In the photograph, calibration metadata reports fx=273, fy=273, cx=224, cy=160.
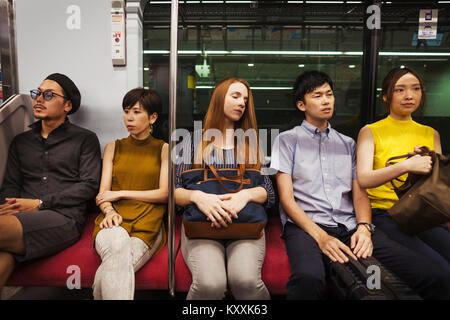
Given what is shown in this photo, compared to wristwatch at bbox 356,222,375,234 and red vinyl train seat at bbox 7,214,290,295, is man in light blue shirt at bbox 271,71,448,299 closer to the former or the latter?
wristwatch at bbox 356,222,375,234

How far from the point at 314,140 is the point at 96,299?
1.59 meters

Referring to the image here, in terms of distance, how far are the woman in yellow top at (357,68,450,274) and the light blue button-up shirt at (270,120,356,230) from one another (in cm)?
11

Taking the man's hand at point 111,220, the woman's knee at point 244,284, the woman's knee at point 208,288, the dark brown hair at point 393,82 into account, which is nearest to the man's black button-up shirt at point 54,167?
the man's hand at point 111,220

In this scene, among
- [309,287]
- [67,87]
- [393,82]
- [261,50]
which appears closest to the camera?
[309,287]

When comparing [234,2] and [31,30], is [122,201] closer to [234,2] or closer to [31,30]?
[31,30]

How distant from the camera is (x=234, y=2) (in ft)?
13.8

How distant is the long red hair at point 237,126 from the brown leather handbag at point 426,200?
854mm

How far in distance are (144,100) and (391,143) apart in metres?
1.70

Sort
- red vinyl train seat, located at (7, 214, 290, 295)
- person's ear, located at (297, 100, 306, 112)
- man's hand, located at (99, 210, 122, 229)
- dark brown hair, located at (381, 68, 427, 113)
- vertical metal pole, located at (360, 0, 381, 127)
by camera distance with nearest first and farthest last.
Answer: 1. red vinyl train seat, located at (7, 214, 290, 295)
2. man's hand, located at (99, 210, 122, 229)
3. dark brown hair, located at (381, 68, 427, 113)
4. person's ear, located at (297, 100, 306, 112)
5. vertical metal pole, located at (360, 0, 381, 127)

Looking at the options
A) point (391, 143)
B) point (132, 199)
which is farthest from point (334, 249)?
point (132, 199)

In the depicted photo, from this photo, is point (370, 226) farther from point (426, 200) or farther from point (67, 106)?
point (67, 106)

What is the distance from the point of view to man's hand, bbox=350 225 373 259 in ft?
4.97

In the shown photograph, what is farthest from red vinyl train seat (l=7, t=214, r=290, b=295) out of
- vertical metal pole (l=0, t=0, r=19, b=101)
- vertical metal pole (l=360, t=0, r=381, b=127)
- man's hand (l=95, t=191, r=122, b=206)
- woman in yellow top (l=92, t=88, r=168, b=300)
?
vertical metal pole (l=0, t=0, r=19, b=101)

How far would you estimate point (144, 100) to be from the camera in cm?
192
